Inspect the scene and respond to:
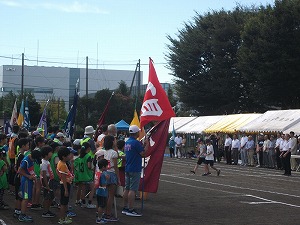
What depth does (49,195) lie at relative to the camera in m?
14.2

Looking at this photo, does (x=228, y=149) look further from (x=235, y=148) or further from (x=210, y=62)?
(x=210, y=62)

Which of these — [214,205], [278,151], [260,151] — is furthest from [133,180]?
[260,151]

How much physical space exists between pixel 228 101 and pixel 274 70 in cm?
1267

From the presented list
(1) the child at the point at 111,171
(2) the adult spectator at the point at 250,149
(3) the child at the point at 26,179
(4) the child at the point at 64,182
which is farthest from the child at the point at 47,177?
(2) the adult spectator at the point at 250,149

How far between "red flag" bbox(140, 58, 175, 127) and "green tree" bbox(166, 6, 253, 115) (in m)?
46.7

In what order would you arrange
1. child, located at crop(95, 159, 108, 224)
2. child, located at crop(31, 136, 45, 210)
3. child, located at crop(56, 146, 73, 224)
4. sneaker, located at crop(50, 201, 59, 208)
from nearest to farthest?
child, located at crop(56, 146, 73, 224), child, located at crop(95, 159, 108, 224), child, located at crop(31, 136, 45, 210), sneaker, located at crop(50, 201, 59, 208)

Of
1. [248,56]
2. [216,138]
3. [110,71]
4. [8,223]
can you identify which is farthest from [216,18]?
[110,71]

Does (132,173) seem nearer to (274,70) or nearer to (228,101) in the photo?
(274,70)

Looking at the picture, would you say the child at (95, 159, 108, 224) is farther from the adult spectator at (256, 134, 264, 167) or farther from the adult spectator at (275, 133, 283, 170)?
the adult spectator at (256, 134, 264, 167)

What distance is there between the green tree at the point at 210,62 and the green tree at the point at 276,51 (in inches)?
326

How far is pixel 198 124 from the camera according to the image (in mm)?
48156

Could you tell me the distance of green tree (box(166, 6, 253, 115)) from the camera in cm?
6244

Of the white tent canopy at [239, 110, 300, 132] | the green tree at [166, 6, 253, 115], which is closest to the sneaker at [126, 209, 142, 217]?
the white tent canopy at [239, 110, 300, 132]

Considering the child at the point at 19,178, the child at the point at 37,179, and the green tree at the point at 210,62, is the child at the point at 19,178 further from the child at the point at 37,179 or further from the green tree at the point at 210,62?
the green tree at the point at 210,62
